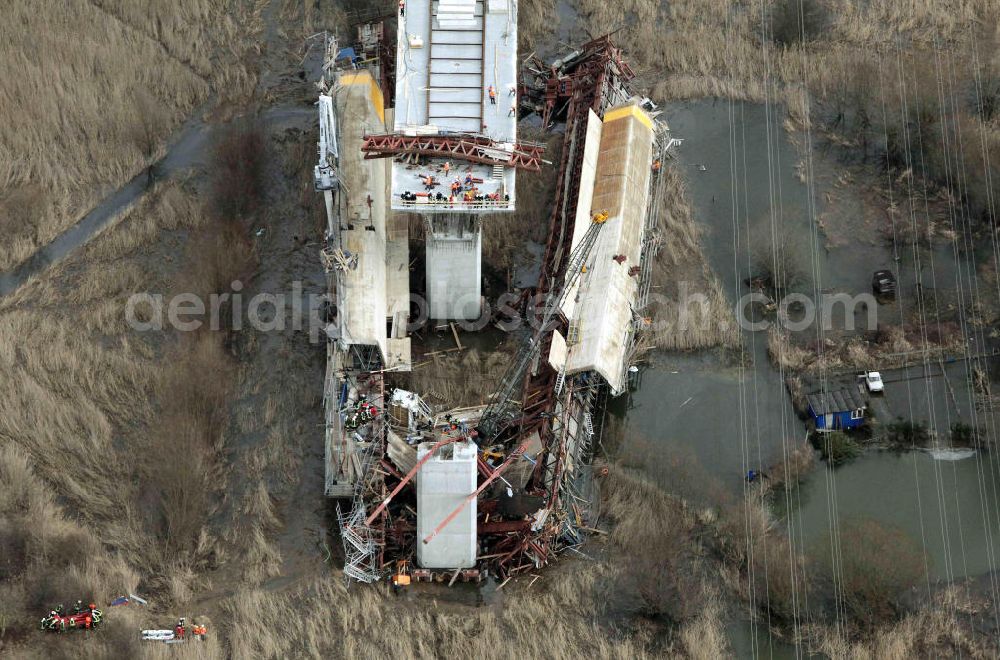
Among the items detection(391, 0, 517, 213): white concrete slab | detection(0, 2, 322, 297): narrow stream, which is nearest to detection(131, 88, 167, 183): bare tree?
detection(0, 2, 322, 297): narrow stream

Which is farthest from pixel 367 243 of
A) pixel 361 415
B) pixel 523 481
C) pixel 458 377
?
pixel 523 481

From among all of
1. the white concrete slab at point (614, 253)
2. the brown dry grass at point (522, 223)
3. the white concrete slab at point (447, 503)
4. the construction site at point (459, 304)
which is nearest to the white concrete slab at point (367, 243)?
the construction site at point (459, 304)

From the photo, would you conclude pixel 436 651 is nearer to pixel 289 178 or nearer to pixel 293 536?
pixel 293 536

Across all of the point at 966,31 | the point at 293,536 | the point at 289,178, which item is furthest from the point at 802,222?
the point at 293,536

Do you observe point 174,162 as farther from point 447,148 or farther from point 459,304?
point 447,148

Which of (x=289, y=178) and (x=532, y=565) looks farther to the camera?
(x=289, y=178)

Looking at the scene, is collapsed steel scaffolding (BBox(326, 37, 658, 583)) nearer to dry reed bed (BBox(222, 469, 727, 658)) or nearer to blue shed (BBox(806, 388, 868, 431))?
dry reed bed (BBox(222, 469, 727, 658))

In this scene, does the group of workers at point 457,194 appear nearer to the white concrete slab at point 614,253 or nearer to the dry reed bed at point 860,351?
the white concrete slab at point 614,253

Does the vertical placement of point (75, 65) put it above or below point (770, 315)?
above
